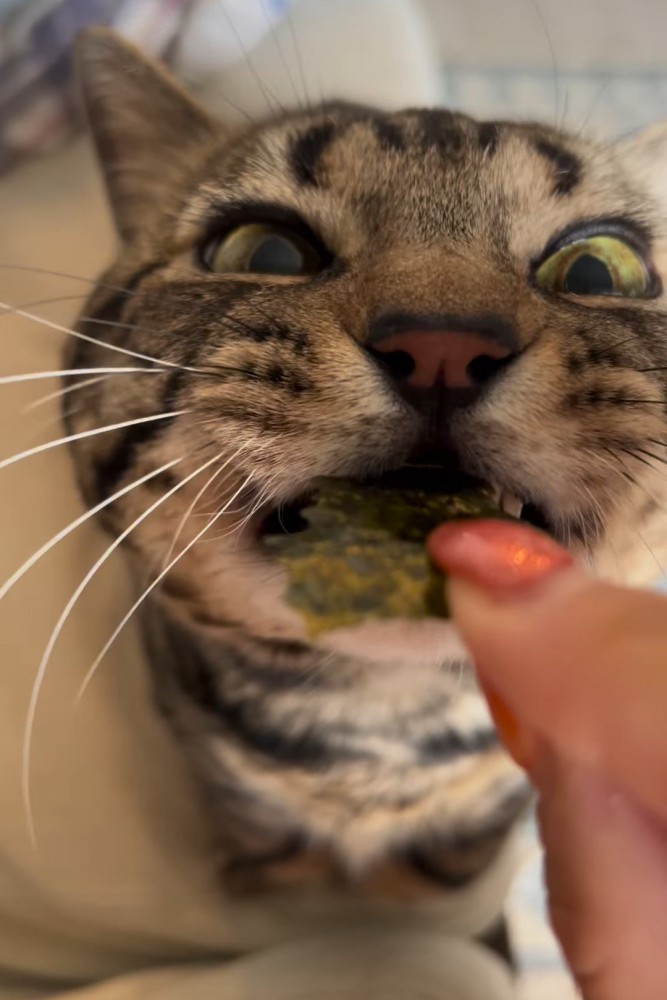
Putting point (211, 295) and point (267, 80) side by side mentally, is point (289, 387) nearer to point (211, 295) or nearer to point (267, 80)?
point (211, 295)

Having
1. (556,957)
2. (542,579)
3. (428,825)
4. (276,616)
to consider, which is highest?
(542,579)

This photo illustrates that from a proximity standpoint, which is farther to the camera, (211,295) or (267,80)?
(267,80)

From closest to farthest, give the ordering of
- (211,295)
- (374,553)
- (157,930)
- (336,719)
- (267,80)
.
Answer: (374,553) < (211,295) < (336,719) < (157,930) < (267,80)

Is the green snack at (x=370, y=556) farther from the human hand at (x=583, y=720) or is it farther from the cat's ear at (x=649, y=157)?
the cat's ear at (x=649, y=157)

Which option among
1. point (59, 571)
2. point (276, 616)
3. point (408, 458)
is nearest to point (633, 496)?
point (408, 458)

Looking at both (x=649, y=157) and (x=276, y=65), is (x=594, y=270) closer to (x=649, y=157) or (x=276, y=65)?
(x=649, y=157)

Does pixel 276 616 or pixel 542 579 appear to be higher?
pixel 542 579

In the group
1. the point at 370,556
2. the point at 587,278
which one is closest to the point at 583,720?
the point at 370,556
